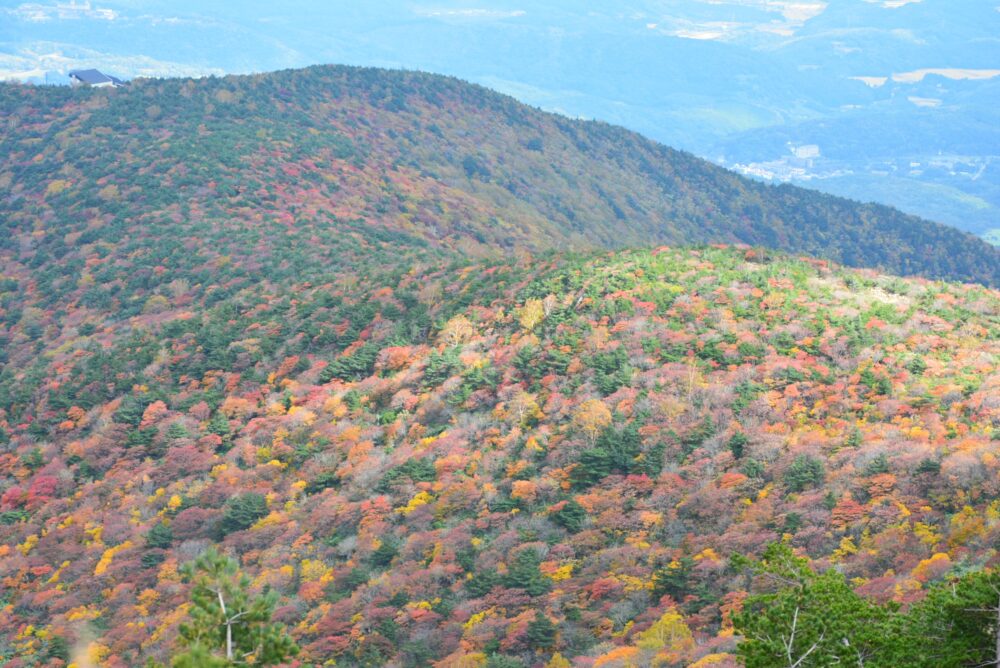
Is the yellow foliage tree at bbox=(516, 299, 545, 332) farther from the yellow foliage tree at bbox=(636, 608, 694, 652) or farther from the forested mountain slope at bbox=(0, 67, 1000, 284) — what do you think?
the forested mountain slope at bbox=(0, 67, 1000, 284)

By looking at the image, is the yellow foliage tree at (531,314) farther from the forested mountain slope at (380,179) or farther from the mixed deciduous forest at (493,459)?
the forested mountain slope at (380,179)

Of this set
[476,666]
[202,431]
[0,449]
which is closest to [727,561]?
[476,666]

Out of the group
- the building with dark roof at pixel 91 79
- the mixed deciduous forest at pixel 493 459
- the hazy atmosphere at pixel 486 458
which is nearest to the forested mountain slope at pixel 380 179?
the hazy atmosphere at pixel 486 458

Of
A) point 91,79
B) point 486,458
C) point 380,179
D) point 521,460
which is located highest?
point 91,79

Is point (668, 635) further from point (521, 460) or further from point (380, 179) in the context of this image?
point (380, 179)

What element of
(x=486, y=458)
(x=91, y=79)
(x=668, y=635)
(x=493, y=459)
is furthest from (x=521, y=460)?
(x=91, y=79)

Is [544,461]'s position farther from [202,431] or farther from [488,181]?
[488,181]

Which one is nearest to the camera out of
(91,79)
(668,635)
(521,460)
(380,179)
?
(668,635)
